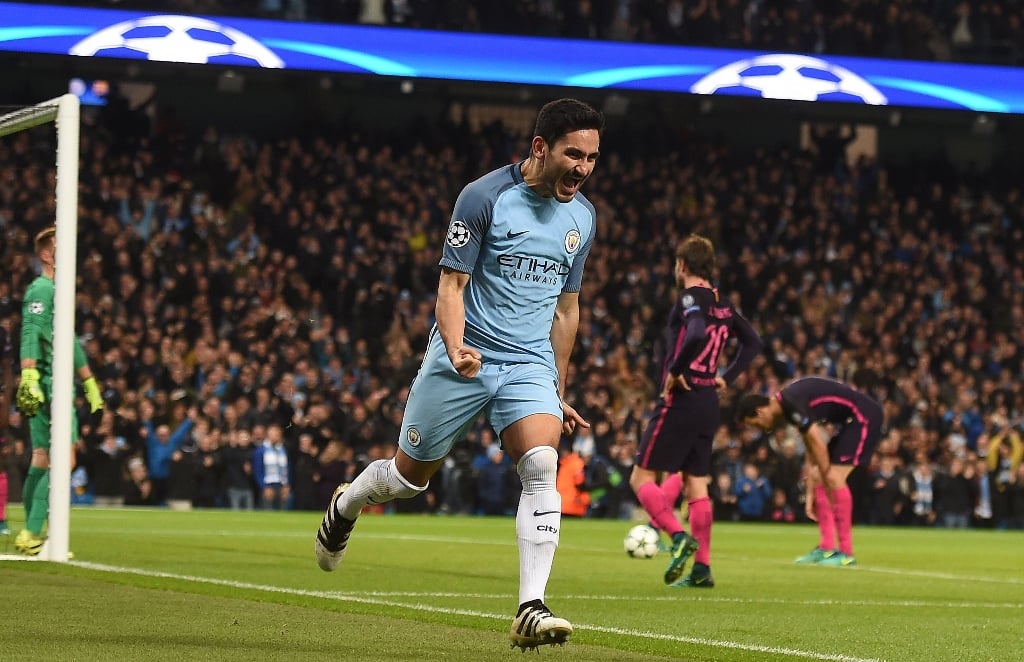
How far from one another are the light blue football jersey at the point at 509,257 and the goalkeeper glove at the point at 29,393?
5.04 m

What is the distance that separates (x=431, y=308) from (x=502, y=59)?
187 inches

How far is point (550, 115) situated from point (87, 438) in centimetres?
1667

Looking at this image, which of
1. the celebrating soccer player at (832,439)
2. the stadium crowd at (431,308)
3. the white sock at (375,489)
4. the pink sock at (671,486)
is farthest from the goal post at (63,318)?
the stadium crowd at (431,308)

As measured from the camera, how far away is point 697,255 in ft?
36.7

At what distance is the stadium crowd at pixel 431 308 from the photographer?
23.6 m

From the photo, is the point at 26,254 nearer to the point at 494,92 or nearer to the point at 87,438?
the point at 87,438

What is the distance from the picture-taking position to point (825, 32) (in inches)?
1210

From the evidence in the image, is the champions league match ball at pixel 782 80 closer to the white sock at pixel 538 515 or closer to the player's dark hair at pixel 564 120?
the player's dark hair at pixel 564 120

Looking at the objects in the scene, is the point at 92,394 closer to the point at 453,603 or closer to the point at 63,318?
the point at 63,318

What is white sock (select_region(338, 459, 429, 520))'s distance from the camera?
7.28m

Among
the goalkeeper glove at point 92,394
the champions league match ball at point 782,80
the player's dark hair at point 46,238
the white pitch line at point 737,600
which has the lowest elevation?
the white pitch line at point 737,600

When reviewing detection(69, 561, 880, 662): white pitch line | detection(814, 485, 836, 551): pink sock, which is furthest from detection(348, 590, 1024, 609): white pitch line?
detection(814, 485, 836, 551): pink sock

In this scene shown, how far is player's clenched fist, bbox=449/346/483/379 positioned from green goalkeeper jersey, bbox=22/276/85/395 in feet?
18.3

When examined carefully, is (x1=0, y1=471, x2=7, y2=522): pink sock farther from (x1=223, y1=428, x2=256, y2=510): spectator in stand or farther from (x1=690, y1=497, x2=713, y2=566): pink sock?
(x1=223, y1=428, x2=256, y2=510): spectator in stand
